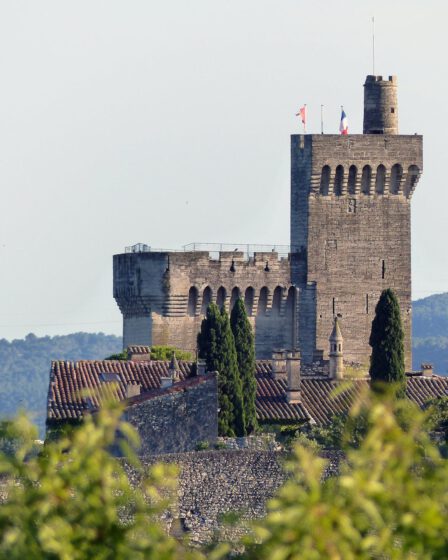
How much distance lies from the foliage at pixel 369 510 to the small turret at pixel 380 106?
7783 cm

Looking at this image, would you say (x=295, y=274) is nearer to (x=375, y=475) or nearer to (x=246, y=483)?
(x=246, y=483)

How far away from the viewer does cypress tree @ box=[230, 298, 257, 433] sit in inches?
2494

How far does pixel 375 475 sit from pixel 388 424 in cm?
37

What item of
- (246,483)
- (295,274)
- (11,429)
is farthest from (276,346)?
(11,429)

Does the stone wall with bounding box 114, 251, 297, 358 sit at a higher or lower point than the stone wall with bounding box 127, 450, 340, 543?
higher

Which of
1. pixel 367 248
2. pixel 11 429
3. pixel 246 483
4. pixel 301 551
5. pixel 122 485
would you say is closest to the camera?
pixel 301 551

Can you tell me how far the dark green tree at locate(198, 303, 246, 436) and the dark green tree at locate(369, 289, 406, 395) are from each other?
4.26 meters

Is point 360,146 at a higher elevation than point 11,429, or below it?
higher

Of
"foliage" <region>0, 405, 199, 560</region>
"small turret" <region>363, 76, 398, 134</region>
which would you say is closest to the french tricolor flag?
"small turret" <region>363, 76, 398, 134</region>

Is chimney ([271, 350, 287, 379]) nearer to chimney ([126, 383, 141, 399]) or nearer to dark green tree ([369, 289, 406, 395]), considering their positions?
dark green tree ([369, 289, 406, 395])

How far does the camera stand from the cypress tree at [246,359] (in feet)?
208

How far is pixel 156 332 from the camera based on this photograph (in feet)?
299

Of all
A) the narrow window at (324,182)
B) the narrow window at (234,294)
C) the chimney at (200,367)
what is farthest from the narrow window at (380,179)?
the chimney at (200,367)

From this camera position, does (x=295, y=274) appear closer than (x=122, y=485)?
No
